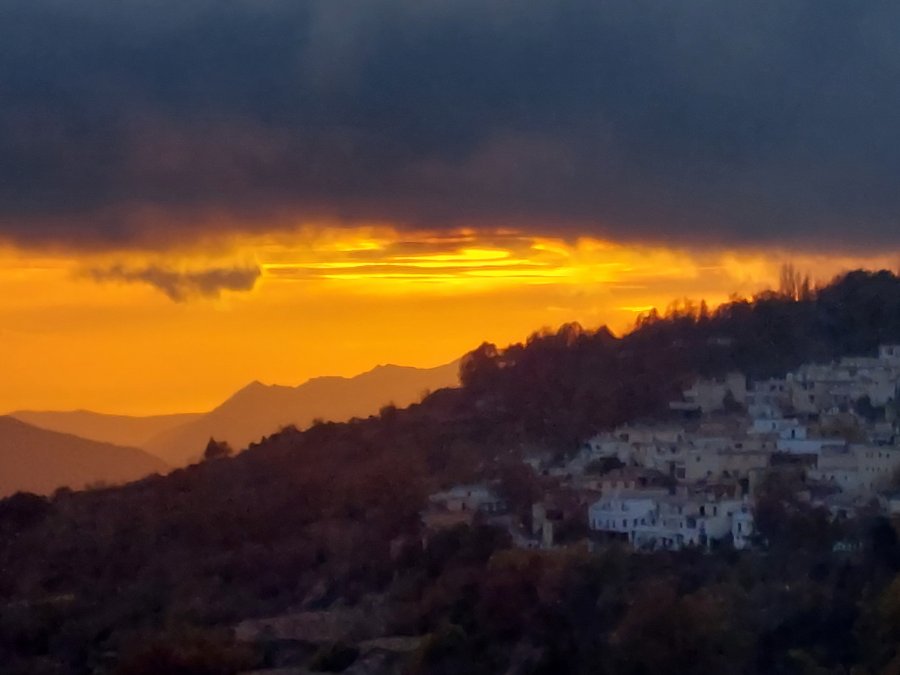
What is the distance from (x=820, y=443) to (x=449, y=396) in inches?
574

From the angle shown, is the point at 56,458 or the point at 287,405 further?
the point at 287,405

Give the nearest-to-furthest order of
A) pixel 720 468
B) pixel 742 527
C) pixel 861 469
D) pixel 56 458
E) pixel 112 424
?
1. pixel 742 527
2. pixel 861 469
3. pixel 720 468
4. pixel 56 458
5. pixel 112 424

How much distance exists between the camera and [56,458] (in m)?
74.1

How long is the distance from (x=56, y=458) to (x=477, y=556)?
162 feet

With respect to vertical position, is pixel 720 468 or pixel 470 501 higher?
pixel 720 468

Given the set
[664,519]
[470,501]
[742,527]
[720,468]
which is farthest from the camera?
[720,468]

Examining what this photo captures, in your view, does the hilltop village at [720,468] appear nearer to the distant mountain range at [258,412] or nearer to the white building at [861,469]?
the white building at [861,469]

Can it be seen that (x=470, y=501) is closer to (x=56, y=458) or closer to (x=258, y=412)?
(x=56, y=458)

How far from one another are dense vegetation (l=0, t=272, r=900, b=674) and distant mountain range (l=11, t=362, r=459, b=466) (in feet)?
63.6

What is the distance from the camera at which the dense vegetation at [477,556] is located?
73.5ft

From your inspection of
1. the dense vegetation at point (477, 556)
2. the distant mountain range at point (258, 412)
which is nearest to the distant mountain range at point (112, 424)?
the distant mountain range at point (258, 412)

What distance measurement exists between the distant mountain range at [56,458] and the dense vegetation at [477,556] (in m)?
24.6

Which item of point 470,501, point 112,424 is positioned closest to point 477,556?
point 470,501

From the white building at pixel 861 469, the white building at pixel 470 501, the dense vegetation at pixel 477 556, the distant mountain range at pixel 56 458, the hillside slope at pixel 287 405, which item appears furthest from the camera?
the hillside slope at pixel 287 405
